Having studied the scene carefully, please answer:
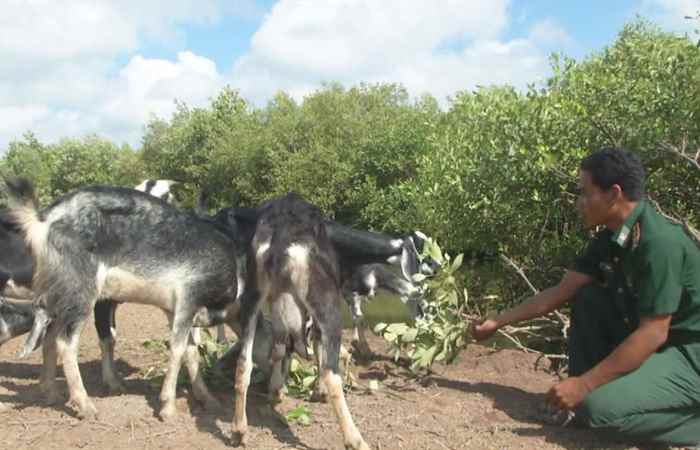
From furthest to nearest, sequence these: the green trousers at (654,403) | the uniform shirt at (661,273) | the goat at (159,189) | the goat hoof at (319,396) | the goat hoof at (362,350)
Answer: the goat at (159,189), the goat hoof at (362,350), the goat hoof at (319,396), the green trousers at (654,403), the uniform shirt at (661,273)

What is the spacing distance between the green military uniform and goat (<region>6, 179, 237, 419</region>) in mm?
2836

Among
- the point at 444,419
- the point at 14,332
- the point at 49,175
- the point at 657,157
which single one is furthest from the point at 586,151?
the point at 49,175

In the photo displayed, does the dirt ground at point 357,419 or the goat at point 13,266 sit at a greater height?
the goat at point 13,266

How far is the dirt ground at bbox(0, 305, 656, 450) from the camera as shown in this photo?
4.29m

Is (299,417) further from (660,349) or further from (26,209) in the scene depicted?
(26,209)

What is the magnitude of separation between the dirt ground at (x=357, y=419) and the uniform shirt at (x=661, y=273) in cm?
85

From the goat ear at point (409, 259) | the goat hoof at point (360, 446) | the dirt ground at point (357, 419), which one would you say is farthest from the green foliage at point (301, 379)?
the goat ear at point (409, 259)

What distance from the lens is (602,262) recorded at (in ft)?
14.8

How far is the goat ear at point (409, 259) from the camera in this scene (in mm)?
8164

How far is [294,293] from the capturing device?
174 inches

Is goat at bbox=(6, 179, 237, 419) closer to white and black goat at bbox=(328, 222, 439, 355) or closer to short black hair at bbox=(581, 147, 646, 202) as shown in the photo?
white and black goat at bbox=(328, 222, 439, 355)

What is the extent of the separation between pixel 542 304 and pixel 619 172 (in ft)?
3.92

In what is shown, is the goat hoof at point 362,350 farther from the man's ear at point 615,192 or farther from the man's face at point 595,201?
the man's ear at point 615,192

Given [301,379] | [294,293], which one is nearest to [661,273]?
[294,293]
